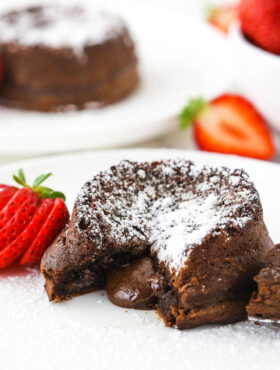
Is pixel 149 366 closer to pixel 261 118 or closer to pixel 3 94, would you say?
pixel 261 118

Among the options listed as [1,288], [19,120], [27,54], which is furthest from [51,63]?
[1,288]

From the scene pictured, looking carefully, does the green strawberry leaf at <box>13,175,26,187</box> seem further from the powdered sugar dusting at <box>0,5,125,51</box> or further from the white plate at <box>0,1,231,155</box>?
the powdered sugar dusting at <box>0,5,125,51</box>

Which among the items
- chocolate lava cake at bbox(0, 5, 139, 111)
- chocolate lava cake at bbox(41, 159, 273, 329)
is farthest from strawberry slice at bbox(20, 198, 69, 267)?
chocolate lava cake at bbox(0, 5, 139, 111)

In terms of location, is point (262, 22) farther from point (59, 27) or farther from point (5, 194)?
point (5, 194)

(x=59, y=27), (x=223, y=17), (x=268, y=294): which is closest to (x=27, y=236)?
(x=268, y=294)

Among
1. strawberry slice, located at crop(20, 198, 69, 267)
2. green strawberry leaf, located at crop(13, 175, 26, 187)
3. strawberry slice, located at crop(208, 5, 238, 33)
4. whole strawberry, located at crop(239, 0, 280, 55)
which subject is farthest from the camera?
strawberry slice, located at crop(208, 5, 238, 33)
